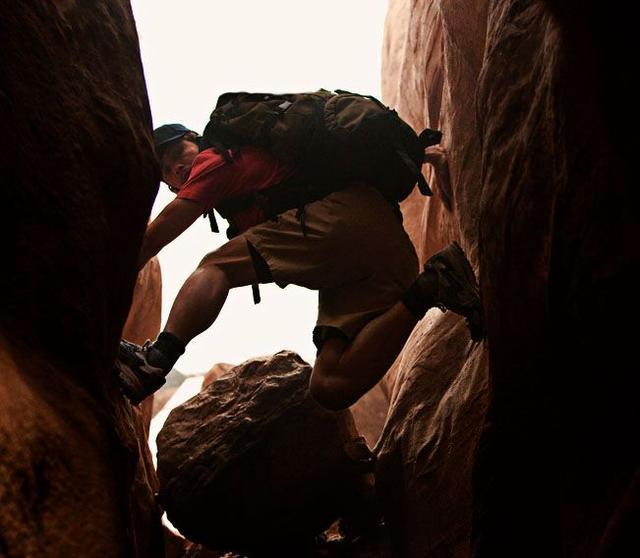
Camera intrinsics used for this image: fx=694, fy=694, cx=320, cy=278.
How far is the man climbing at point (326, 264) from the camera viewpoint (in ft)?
16.2

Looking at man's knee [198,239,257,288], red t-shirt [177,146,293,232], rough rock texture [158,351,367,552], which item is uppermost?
red t-shirt [177,146,293,232]

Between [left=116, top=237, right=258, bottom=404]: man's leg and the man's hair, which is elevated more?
the man's hair

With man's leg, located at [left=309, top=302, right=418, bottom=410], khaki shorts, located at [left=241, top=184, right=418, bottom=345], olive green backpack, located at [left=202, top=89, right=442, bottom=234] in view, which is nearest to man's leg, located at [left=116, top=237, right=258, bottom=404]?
khaki shorts, located at [left=241, top=184, right=418, bottom=345]

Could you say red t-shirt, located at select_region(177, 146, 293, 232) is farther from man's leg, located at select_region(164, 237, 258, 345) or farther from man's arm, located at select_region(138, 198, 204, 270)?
man's leg, located at select_region(164, 237, 258, 345)

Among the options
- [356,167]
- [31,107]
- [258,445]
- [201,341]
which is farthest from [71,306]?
[201,341]

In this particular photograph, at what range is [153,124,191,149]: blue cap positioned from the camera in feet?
18.2

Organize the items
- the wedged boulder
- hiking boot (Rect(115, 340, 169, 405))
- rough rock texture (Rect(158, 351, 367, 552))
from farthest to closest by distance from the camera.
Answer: rough rock texture (Rect(158, 351, 367, 552)) < the wedged boulder < hiking boot (Rect(115, 340, 169, 405))

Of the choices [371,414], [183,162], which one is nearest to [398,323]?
[183,162]

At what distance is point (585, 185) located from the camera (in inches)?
117

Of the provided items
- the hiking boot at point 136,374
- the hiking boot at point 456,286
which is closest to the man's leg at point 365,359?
the hiking boot at point 456,286

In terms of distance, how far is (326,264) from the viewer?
5.28 metres

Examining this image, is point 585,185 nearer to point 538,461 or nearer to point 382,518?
point 538,461

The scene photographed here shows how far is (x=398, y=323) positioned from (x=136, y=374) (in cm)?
189

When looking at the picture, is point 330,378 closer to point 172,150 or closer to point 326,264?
point 326,264
